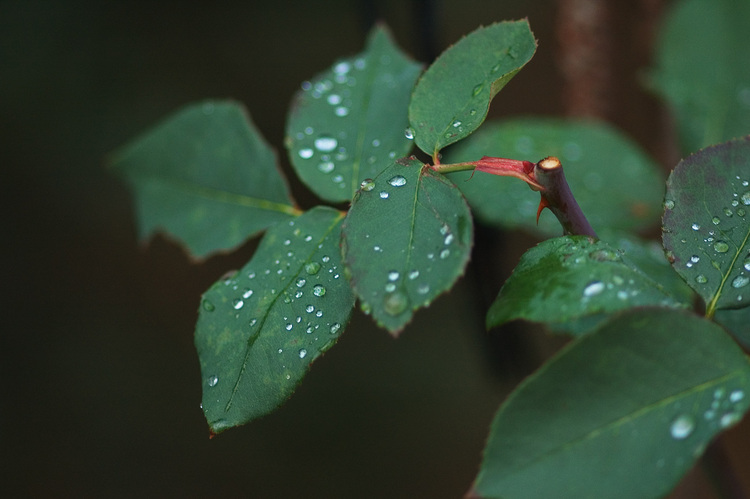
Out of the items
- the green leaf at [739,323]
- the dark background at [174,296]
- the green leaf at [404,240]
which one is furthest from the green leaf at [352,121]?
the dark background at [174,296]

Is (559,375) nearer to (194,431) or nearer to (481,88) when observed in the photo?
(481,88)

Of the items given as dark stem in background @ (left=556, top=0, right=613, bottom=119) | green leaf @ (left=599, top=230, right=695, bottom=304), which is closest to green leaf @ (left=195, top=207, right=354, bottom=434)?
green leaf @ (left=599, top=230, right=695, bottom=304)

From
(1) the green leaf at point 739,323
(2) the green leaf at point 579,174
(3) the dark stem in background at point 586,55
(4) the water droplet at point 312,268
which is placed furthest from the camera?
(3) the dark stem in background at point 586,55

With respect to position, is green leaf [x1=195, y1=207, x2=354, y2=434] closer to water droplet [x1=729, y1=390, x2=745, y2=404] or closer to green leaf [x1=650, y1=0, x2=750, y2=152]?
water droplet [x1=729, y1=390, x2=745, y2=404]

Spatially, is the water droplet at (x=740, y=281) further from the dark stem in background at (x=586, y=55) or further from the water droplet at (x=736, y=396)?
the dark stem in background at (x=586, y=55)

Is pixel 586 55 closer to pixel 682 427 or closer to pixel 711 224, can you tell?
pixel 711 224

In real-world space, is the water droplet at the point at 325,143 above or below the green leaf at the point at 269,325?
above
